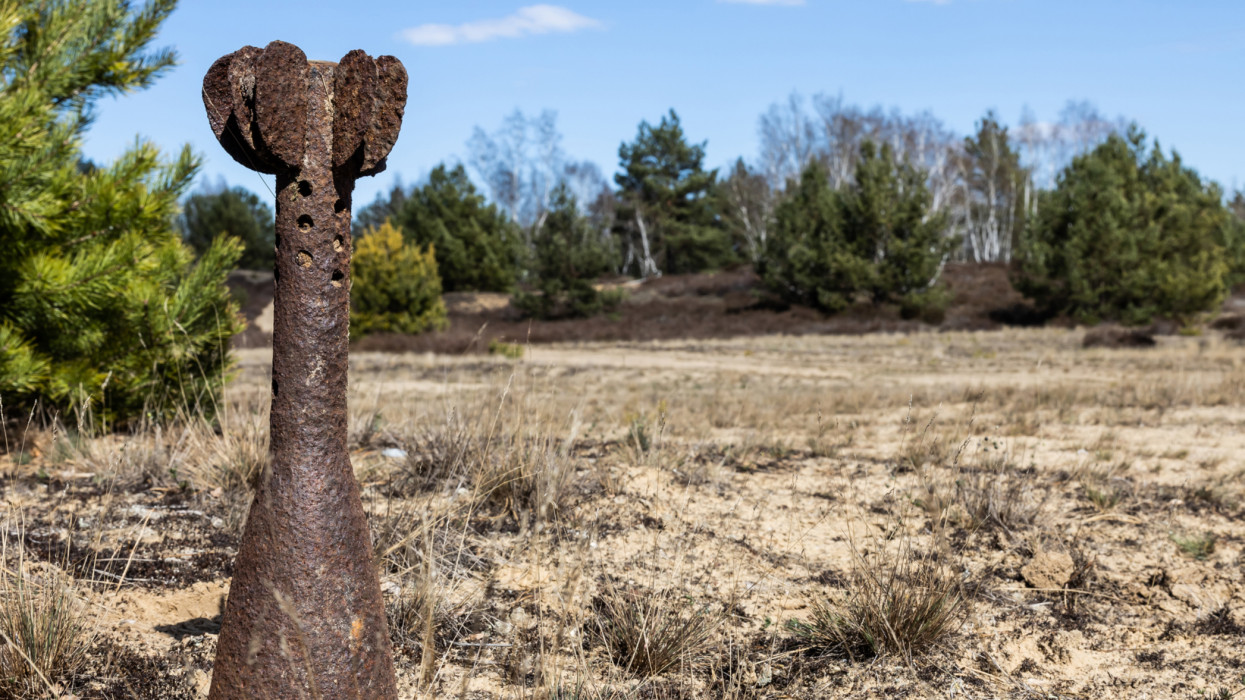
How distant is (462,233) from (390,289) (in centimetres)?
1586

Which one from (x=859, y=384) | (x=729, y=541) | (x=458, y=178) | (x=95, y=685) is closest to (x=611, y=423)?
(x=729, y=541)

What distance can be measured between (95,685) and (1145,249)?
28346mm

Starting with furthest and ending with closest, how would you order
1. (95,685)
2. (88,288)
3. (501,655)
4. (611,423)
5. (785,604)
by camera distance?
(611,423)
(88,288)
(785,604)
(501,655)
(95,685)

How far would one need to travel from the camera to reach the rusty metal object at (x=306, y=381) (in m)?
1.64

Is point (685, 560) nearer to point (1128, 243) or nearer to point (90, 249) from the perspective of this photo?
point (90, 249)

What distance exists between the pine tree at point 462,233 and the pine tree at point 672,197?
Answer: 8.10m

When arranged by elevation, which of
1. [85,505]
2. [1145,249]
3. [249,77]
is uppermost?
[1145,249]

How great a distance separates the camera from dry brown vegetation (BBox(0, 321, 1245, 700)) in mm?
2293

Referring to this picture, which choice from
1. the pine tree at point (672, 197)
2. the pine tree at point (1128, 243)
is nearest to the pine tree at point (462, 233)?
the pine tree at point (672, 197)

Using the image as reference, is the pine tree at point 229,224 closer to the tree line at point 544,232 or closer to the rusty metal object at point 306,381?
the tree line at point 544,232

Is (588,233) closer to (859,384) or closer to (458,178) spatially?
(458,178)

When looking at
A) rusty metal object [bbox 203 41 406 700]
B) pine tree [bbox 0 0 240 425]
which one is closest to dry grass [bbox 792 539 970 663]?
rusty metal object [bbox 203 41 406 700]

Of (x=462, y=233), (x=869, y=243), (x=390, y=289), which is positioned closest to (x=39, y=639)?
(x=390, y=289)

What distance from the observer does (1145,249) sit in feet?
79.4
